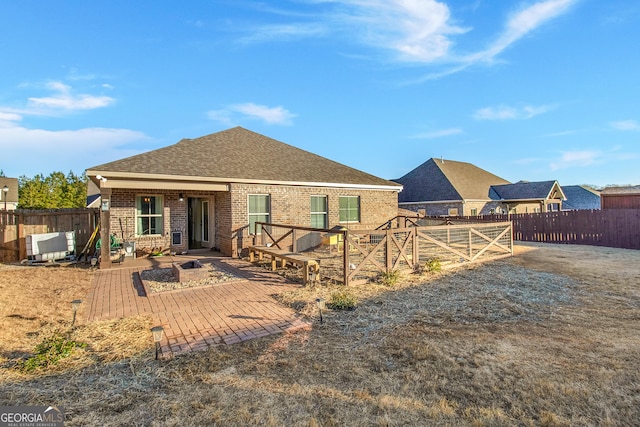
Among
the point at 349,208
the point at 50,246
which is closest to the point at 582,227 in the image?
the point at 349,208

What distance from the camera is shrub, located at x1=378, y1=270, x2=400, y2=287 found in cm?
745

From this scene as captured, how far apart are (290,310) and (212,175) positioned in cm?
700

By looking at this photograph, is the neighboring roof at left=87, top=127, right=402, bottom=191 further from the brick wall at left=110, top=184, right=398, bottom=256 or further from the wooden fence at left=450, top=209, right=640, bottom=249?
the wooden fence at left=450, top=209, right=640, bottom=249

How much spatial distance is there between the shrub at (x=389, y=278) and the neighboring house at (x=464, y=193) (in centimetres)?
1911

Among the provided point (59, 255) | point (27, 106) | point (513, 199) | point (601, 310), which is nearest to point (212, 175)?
point (59, 255)

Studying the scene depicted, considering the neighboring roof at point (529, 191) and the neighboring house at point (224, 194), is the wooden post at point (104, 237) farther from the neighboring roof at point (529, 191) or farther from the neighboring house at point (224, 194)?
the neighboring roof at point (529, 191)

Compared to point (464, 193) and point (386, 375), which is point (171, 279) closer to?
point (386, 375)

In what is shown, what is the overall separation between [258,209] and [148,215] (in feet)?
13.0

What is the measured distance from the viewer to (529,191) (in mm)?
26391

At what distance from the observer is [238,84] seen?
653 inches

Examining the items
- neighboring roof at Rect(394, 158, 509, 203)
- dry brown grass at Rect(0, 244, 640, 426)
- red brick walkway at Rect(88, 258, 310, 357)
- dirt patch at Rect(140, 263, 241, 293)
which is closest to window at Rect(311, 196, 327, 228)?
dirt patch at Rect(140, 263, 241, 293)

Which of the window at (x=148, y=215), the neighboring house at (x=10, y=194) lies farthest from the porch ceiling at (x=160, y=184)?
the neighboring house at (x=10, y=194)

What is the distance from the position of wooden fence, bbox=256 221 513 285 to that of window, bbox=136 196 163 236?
12.7ft

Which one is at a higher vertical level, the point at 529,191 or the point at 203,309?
the point at 529,191
